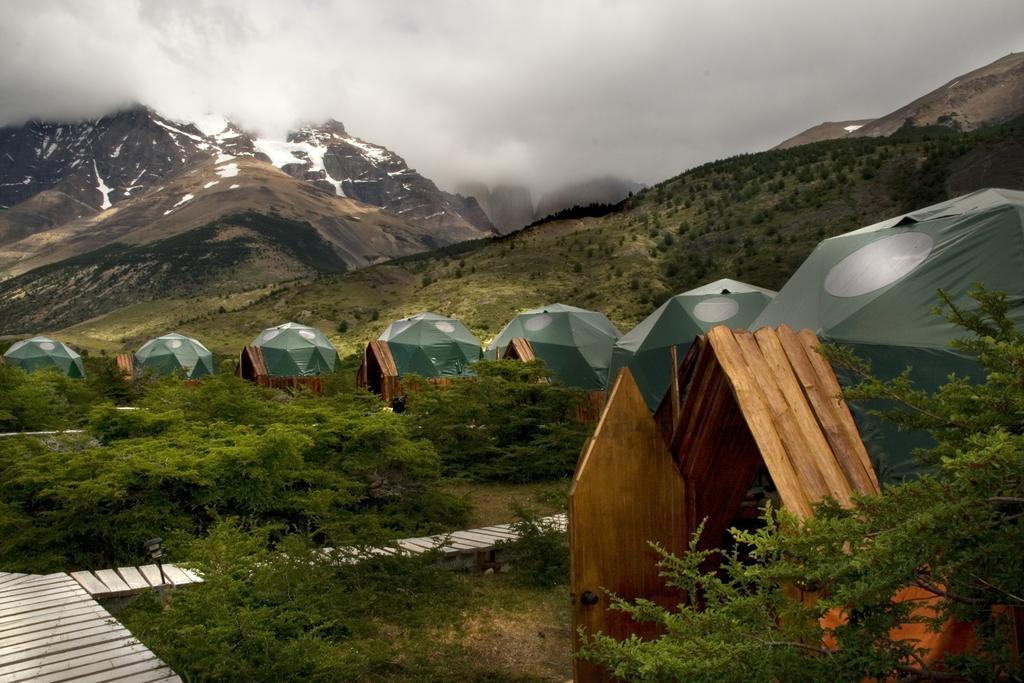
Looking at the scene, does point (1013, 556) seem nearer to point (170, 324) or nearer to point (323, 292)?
point (323, 292)

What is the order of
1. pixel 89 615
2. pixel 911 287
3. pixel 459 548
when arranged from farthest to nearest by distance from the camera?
1. pixel 459 548
2. pixel 89 615
3. pixel 911 287

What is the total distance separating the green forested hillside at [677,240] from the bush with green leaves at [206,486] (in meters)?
22.8

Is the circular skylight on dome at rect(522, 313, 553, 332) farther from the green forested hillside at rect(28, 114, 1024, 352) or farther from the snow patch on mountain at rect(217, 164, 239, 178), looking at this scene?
the snow patch on mountain at rect(217, 164, 239, 178)

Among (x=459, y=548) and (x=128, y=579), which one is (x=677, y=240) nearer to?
(x=459, y=548)

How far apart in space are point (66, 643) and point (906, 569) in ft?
16.2

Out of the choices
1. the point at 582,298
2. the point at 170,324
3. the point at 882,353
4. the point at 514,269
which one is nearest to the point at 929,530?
the point at 882,353

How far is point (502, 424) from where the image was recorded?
36.4 ft

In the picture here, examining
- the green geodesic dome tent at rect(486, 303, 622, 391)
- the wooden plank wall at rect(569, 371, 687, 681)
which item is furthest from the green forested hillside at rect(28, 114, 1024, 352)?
the wooden plank wall at rect(569, 371, 687, 681)

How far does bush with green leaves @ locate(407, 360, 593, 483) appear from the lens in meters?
10.3

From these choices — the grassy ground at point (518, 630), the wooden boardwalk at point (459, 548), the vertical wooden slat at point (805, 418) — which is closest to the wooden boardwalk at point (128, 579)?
the wooden boardwalk at point (459, 548)

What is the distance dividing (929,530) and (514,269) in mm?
41528

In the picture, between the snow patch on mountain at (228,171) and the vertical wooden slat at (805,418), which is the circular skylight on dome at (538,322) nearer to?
the vertical wooden slat at (805,418)

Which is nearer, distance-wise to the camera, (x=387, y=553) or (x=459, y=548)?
(x=387, y=553)

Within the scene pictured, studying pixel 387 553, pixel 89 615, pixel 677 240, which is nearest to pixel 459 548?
pixel 387 553
